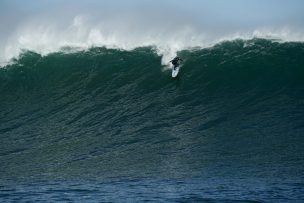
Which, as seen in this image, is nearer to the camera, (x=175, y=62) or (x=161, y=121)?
(x=161, y=121)

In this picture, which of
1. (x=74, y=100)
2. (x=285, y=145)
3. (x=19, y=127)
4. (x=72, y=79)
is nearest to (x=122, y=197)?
(x=285, y=145)

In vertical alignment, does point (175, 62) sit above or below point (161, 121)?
above

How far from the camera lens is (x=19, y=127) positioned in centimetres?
1736

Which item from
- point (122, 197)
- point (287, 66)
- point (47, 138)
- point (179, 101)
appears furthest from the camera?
point (287, 66)

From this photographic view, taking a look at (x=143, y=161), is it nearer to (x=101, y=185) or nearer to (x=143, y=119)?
(x=101, y=185)

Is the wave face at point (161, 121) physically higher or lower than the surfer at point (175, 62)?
lower

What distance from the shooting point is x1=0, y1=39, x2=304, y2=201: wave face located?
1272 centimetres

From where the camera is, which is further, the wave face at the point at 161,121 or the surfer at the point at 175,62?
the surfer at the point at 175,62

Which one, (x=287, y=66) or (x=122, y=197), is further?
(x=287, y=66)

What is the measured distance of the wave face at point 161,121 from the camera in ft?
41.7

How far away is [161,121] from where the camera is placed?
1691 centimetres

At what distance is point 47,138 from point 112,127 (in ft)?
6.30

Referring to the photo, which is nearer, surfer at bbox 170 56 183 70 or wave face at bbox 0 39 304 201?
wave face at bbox 0 39 304 201

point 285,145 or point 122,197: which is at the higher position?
point 285,145
